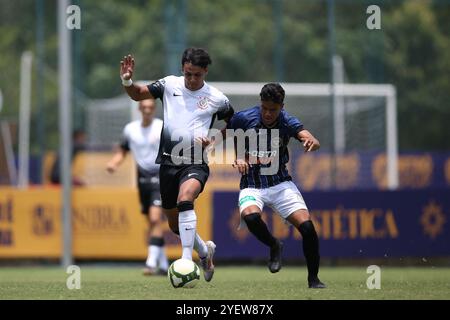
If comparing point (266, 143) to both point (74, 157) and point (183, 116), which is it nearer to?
point (183, 116)

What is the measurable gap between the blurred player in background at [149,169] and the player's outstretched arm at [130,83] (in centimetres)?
391

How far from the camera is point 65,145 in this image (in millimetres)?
18359

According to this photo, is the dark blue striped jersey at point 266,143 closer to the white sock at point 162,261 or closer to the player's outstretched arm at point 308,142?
the player's outstretched arm at point 308,142

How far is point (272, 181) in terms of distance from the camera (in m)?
11.0

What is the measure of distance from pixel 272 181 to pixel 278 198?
19cm

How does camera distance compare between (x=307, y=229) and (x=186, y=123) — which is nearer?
(x=307, y=229)

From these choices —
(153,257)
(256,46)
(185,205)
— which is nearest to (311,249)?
(185,205)

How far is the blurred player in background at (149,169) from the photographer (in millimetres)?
15016

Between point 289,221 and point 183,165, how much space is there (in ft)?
3.93

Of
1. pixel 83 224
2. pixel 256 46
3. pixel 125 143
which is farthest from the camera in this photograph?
pixel 256 46

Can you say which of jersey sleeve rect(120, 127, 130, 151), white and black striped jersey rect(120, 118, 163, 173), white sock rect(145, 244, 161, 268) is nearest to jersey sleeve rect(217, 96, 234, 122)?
white and black striped jersey rect(120, 118, 163, 173)
